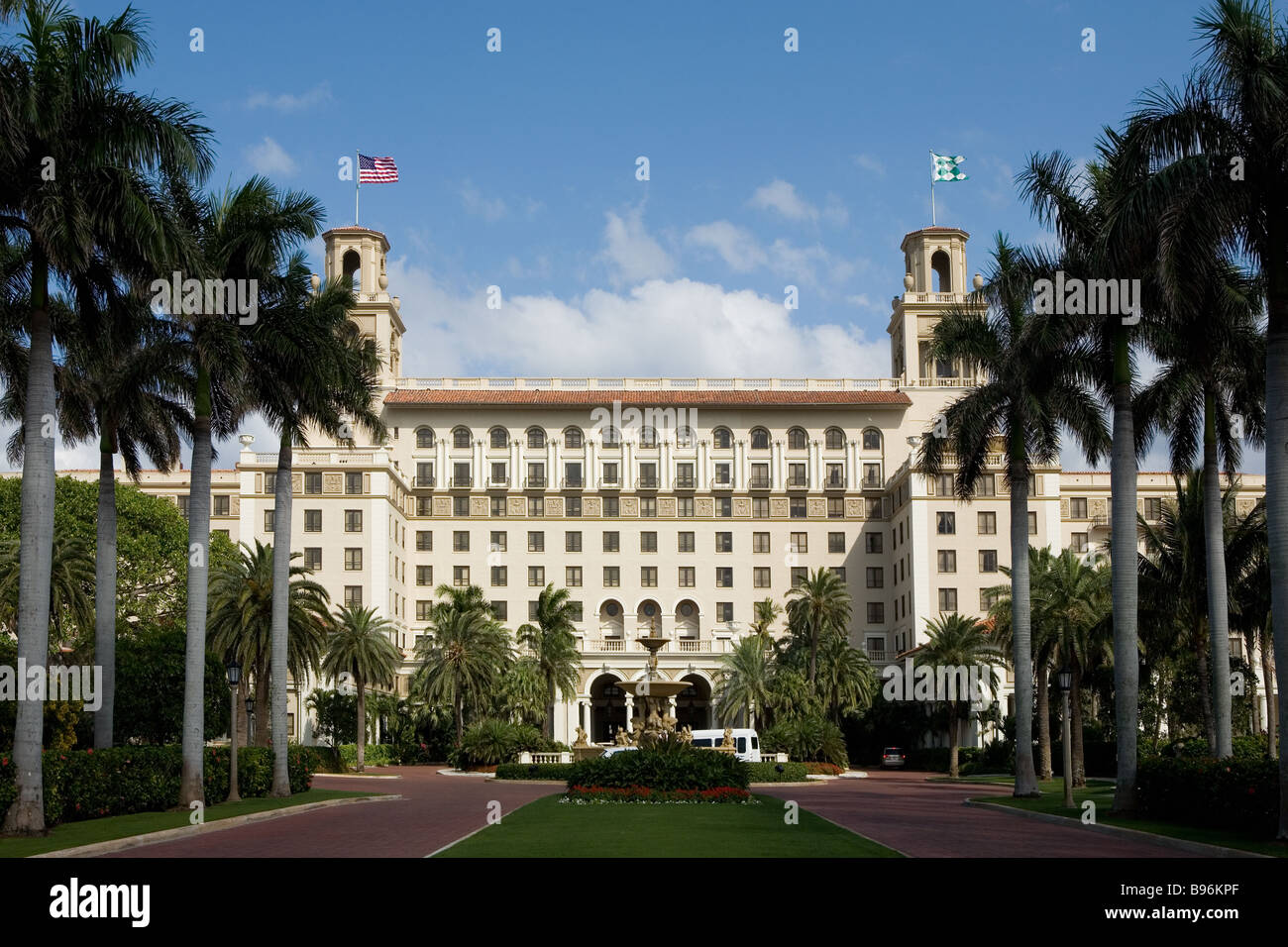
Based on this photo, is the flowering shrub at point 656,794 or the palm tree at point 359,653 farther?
the palm tree at point 359,653

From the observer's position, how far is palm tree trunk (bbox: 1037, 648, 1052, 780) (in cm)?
5322

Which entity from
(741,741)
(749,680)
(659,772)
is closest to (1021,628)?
(659,772)

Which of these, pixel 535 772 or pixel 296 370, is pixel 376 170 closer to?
pixel 535 772

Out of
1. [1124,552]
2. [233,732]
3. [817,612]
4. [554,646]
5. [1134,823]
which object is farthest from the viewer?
[817,612]

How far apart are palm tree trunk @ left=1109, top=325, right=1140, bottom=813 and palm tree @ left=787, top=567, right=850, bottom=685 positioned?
42.1 m

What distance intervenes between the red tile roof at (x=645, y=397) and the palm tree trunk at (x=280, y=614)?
56426 mm

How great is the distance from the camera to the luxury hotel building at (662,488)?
95.1 m

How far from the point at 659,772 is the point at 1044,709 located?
78.8 feet

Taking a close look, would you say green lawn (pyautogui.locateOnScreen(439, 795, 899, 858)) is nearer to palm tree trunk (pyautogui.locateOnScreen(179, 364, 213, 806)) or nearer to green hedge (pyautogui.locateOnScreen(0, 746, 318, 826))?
palm tree trunk (pyautogui.locateOnScreen(179, 364, 213, 806))

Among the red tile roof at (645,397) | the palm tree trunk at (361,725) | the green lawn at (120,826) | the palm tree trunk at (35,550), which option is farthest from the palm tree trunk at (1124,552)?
the red tile roof at (645,397)

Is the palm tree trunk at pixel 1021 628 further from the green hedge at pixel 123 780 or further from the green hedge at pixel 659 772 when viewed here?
the green hedge at pixel 123 780

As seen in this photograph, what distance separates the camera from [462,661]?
6981 centimetres

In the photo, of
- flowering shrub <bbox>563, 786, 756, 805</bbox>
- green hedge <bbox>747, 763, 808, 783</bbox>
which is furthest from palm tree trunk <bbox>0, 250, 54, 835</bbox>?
green hedge <bbox>747, 763, 808, 783</bbox>

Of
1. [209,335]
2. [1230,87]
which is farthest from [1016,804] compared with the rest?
[209,335]
